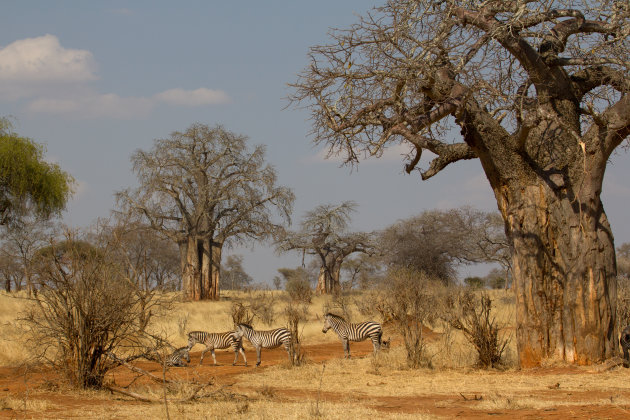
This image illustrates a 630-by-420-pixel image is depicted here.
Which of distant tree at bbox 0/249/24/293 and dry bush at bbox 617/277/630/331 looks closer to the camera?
dry bush at bbox 617/277/630/331

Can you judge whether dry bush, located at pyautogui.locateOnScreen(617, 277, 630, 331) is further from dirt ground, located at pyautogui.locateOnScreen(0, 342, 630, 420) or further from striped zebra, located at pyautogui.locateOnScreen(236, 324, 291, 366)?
striped zebra, located at pyautogui.locateOnScreen(236, 324, 291, 366)

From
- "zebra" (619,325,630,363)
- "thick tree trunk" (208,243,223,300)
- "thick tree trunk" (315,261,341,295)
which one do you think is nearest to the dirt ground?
"zebra" (619,325,630,363)

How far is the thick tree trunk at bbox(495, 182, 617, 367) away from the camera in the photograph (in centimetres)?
1034

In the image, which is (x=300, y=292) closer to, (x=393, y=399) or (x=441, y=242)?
(x=441, y=242)

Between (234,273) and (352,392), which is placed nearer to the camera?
(352,392)

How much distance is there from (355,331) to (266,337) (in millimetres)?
1956

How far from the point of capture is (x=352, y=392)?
9.23m

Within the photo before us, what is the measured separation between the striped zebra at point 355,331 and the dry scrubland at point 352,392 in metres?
0.61

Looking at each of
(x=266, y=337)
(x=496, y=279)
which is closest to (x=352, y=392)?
(x=266, y=337)

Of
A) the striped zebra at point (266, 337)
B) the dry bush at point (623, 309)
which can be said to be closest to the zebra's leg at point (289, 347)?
the striped zebra at point (266, 337)

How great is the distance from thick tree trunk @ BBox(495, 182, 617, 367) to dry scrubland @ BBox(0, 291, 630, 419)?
1.51 ft

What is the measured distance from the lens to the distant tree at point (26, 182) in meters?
23.4

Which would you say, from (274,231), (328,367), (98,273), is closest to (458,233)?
(274,231)

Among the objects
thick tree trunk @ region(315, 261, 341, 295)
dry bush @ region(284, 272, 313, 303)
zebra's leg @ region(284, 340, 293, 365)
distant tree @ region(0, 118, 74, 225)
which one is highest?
distant tree @ region(0, 118, 74, 225)
